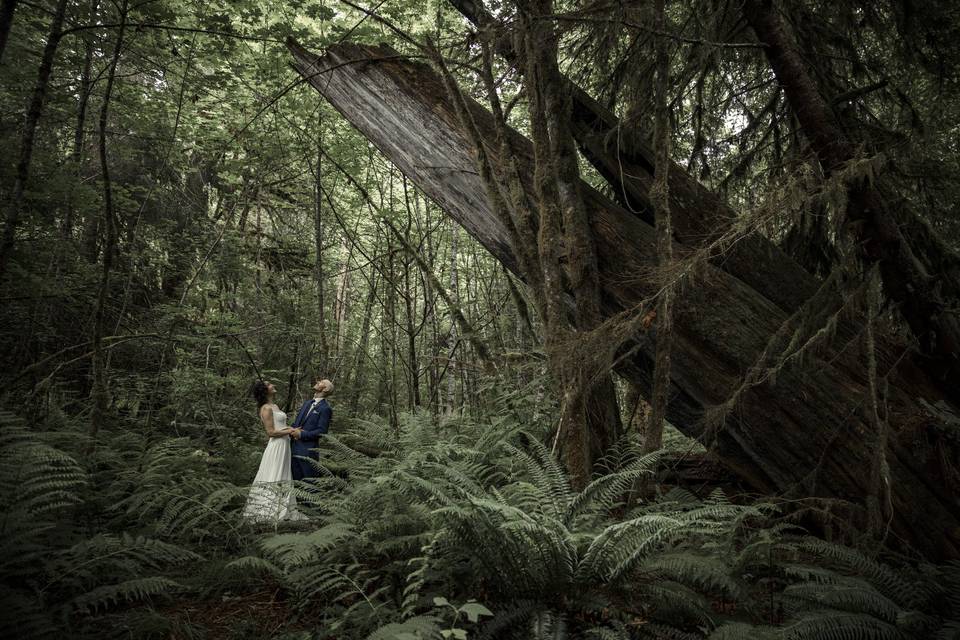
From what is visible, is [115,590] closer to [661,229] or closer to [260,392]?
[260,392]

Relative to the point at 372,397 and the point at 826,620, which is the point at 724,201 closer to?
the point at 826,620

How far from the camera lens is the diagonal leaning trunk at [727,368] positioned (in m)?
3.29

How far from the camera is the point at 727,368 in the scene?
3775 mm

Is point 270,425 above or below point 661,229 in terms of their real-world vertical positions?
below

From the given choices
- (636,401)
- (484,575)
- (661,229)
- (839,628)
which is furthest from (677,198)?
(484,575)

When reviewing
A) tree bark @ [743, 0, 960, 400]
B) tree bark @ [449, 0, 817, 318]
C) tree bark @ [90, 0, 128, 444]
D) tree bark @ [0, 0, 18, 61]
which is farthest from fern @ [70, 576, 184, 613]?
tree bark @ [743, 0, 960, 400]

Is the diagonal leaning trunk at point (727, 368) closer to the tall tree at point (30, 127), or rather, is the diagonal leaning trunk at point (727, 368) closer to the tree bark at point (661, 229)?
the tree bark at point (661, 229)

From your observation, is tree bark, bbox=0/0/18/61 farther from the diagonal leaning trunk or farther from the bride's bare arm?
the bride's bare arm

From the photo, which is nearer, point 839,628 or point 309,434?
point 839,628

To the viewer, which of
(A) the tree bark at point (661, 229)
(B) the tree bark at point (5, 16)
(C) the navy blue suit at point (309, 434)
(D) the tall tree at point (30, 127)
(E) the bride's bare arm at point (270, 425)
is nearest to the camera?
(B) the tree bark at point (5, 16)

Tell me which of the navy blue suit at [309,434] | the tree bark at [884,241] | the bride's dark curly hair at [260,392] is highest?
the tree bark at [884,241]

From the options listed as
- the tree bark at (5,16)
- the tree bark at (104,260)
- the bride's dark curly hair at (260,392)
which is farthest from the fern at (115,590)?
the bride's dark curly hair at (260,392)

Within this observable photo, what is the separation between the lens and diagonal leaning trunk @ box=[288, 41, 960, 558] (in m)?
3.29

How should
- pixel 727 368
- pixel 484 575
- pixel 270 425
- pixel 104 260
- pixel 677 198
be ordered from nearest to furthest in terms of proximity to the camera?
1. pixel 484 575
2. pixel 727 368
3. pixel 677 198
4. pixel 104 260
5. pixel 270 425
